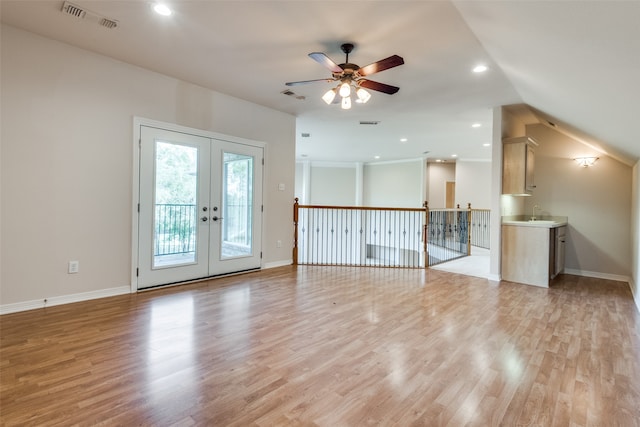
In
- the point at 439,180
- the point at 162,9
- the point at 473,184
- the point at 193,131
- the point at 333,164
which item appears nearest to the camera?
the point at 162,9

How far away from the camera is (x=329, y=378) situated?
2.12 meters

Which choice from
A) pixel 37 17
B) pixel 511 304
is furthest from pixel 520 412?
pixel 37 17

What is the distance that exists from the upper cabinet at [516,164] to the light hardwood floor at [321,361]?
5.98 feet

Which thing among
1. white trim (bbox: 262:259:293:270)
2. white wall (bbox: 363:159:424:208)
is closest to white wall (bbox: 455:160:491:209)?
white wall (bbox: 363:159:424:208)

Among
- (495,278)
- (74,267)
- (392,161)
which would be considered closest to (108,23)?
(74,267)

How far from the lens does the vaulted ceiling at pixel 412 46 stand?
7.41 ft

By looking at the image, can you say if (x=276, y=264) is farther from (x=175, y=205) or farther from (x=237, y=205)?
(x=175, y=205)

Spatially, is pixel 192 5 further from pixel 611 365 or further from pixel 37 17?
pixel 611 365

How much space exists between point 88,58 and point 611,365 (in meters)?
5.75

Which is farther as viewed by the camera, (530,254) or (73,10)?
(530,254)

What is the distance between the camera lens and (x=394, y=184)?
38.0 feet

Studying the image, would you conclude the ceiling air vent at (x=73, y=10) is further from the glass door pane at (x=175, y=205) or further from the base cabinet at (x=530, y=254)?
the base cabinet at (x=530, y=254)

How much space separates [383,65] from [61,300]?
4171mm

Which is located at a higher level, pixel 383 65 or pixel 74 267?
pixel 383 65
